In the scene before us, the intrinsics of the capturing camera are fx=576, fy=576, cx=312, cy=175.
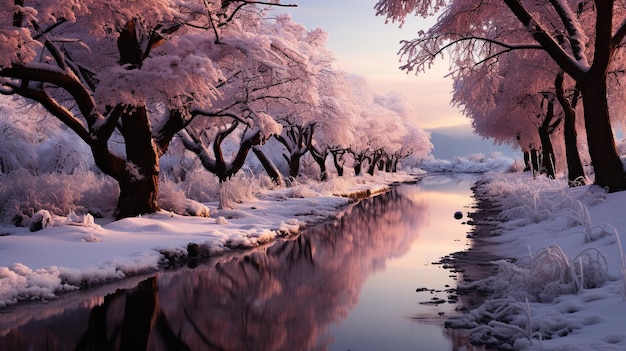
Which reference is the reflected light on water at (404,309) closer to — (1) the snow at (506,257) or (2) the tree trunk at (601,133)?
Result: (1) the snow at (506,257)

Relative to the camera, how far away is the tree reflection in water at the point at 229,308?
21.7 ft

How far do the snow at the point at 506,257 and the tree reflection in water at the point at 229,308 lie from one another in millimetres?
882

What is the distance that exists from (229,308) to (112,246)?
467 cm

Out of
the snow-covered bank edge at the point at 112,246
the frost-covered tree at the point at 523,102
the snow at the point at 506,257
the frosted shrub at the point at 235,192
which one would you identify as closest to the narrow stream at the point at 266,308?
the snow-covered bank edge at the point at 112,246

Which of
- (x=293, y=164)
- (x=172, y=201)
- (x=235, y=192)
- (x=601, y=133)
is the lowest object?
(x=172, y=201)

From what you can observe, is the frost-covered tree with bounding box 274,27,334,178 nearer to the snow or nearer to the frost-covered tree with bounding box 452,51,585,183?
the frost-covered tree with bounding box 452,51,585,183

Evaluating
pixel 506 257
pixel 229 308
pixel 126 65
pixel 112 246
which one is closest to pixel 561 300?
pixel 229 308

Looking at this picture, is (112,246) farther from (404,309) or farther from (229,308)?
(404,309)

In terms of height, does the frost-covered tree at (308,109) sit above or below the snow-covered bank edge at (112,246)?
above

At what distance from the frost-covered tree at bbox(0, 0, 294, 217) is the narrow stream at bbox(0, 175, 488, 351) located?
429 cm

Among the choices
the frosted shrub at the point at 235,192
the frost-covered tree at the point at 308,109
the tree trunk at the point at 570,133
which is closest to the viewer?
the frosted shrub at the point at 235,192

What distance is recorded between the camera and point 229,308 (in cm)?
829

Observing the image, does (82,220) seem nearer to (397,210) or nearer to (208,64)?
(208,64)

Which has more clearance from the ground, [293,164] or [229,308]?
[293,164]
